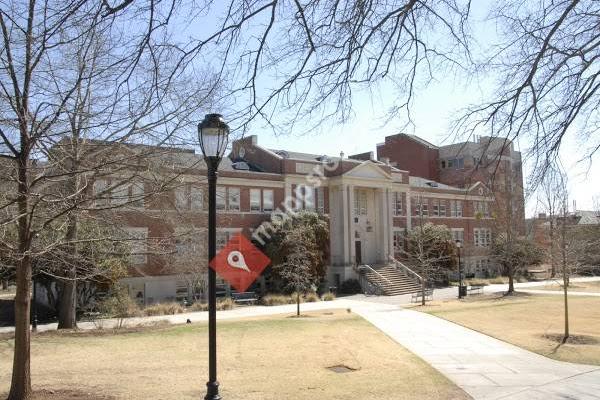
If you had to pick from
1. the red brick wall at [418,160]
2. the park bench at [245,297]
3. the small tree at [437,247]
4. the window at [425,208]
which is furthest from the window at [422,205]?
the park bench at [245,297]

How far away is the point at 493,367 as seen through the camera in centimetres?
1236

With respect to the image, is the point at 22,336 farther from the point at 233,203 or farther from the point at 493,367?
the point at 233,203

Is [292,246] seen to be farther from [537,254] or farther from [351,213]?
[537,254]

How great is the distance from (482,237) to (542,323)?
129 feet

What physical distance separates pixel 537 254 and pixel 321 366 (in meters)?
39.0

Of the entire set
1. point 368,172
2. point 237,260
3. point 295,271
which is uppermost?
point 368,172

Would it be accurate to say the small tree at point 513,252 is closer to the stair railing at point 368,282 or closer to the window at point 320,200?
the stair railing at point 368,282

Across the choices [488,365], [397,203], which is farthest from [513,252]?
[488,365]

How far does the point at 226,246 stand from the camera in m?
37.8

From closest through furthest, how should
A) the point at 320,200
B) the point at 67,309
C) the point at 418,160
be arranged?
1. the point at 67,309
2. the point at 320,200
3. the point at 418,160

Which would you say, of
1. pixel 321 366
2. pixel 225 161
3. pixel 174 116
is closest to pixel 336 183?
pixel 225 161

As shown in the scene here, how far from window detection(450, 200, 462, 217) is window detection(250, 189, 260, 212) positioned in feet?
78.1

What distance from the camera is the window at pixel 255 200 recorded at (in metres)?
40.5

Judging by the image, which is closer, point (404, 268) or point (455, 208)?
point (404, 268)
